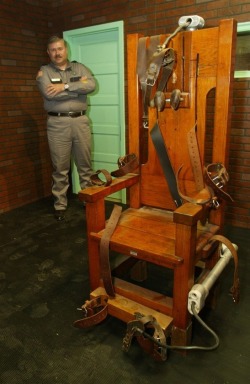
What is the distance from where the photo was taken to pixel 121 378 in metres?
1.46

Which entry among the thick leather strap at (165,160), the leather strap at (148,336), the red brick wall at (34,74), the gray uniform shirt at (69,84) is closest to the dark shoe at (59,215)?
the red brick wall at (34,74)

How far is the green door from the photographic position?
3.57 meters

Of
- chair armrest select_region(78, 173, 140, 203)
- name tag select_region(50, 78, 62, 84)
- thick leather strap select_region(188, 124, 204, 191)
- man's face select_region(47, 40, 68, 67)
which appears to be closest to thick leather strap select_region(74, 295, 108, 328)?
chair armrest select_region(78, 173, 140, 203)

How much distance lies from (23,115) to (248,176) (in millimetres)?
2752

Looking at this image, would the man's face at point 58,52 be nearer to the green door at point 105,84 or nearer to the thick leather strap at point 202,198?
the green door at point 105,84

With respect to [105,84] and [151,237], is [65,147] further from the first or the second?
[151,237]

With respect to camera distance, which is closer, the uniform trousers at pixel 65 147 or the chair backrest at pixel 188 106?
→ the chair backrest at pixel 188 106

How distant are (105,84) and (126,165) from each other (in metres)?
2.28

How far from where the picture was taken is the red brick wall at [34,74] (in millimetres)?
2916

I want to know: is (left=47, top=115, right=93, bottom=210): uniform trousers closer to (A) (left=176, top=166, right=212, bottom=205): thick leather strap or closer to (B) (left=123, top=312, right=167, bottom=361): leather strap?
(A) (left=176, top=166, right=212, bottom=205): thick leather strap

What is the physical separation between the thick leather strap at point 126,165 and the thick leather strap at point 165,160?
21cm

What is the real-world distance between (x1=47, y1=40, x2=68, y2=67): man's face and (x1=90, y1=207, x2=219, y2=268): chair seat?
214cm

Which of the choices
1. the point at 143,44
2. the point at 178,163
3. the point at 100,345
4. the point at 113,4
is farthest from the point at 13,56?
the point at 100,345

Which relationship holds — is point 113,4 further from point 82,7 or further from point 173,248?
point 173,248
